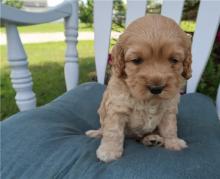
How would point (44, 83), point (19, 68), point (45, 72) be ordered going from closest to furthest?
point (19, 68) → point (44, 83) → point (45, 72)

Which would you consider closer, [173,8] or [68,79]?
[173,8]

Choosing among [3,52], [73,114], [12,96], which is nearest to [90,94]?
[73,114]

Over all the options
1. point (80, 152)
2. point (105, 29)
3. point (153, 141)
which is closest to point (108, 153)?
point (80, 152)

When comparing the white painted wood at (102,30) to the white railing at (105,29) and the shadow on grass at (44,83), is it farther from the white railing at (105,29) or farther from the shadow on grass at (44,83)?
the shadow on grass at (44,83)

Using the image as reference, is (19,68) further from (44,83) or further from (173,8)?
(44,83)

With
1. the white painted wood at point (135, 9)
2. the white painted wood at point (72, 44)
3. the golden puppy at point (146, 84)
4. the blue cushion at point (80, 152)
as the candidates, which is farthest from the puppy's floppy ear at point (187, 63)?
the white painted wood at point (72, 44)

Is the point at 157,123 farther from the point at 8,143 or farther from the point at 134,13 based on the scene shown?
the point at 134,13

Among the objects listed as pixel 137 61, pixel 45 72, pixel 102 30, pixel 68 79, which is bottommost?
pixel 45 72
